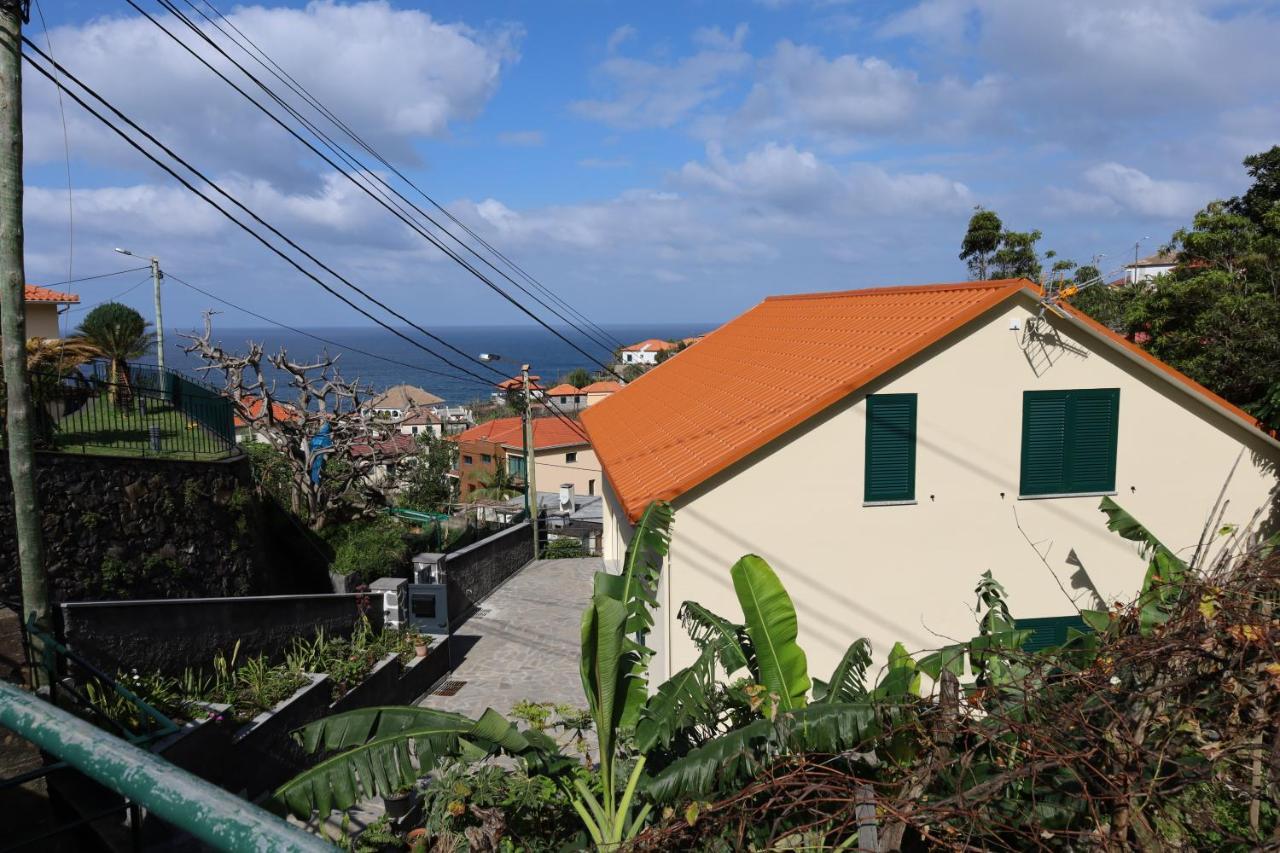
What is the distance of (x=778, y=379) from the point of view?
1536 cm

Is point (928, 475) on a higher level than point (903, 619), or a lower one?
higher

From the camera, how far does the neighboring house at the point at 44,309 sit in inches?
1023

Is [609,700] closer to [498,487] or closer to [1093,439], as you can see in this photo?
[1093,439]

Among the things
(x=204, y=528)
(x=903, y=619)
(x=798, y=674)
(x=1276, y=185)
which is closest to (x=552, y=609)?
(x=204, y=528)

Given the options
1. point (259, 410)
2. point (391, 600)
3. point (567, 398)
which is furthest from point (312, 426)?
point (567, 398)

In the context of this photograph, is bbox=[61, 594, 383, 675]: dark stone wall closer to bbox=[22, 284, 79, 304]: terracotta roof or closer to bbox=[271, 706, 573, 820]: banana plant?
bbox=[271, 706, 573, 820]: banana plant

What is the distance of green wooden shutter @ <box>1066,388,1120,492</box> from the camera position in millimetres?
13297

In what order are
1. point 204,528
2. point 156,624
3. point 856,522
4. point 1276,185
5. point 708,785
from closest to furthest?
1. point 708,785
2. point 156,624
3. point 856,522
4. point 204,528
5. point 1276,185

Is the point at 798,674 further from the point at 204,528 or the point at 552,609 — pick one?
the point at 552,609

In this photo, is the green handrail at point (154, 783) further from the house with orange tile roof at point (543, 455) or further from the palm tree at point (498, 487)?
the house with orange tile roof at point (543, 455)

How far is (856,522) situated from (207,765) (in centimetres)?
957

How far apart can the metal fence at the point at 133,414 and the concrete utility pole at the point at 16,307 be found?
5.78m

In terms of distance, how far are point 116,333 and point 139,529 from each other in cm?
887

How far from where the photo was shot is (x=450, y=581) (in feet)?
67.2
